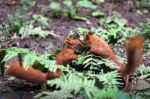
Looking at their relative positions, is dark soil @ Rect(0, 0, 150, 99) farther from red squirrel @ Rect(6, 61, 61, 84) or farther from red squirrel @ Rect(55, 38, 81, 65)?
red squirrel @ Rect(55, 38, 81, 65)

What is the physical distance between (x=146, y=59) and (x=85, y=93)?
1538 mm

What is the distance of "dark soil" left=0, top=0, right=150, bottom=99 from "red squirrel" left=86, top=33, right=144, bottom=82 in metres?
0.63

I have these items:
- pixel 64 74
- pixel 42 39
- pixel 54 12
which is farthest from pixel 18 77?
pixel 54 12

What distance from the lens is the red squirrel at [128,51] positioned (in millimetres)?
2826

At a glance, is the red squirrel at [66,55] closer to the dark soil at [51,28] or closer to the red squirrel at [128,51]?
the red squirrel at [128,51]

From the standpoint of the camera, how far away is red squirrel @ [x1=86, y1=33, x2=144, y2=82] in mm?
2826

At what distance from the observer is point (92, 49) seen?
11.4ft

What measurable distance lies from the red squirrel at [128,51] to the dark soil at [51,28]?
0.63 meters

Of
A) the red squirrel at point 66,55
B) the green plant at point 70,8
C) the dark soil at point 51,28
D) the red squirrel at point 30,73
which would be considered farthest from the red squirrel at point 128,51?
the green plant at point 70,8

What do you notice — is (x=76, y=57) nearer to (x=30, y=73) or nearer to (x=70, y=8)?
(x=30, y=73)

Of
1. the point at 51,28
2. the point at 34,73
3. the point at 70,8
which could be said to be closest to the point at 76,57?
the point at 34,73

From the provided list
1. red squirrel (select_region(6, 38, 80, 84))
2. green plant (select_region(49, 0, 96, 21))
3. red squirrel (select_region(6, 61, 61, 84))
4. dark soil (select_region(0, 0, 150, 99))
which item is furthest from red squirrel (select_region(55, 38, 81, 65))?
green plant (select_region(49, 0, 96, 21))

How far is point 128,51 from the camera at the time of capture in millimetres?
2873

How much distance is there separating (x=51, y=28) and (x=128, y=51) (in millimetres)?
→ 2855
